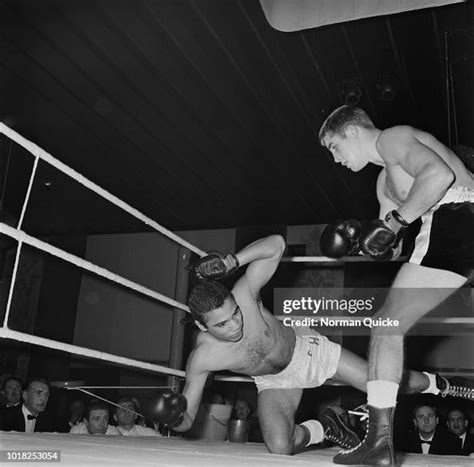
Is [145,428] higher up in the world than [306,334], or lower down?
lower down

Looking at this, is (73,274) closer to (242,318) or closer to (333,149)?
(242,318)

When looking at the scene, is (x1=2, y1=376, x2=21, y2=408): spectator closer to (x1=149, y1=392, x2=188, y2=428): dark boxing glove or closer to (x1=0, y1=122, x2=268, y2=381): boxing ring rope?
(x1=0, y1=122, x2=268, y2=381): boxing ring rope

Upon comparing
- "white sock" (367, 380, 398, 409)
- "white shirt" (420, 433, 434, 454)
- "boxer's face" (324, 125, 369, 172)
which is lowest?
"white shirt" (420, 433, 434, 454)

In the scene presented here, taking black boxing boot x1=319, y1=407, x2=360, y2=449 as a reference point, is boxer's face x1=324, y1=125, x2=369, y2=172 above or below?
above

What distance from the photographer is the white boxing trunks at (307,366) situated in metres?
1.80

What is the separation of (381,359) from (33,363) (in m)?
3.92

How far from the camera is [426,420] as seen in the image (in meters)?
2.70

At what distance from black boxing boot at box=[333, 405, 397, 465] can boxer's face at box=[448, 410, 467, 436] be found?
200cm

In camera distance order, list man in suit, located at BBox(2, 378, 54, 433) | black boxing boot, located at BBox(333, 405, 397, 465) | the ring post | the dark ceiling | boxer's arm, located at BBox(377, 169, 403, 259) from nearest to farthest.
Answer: black boxing boot, located at BBox(333, 405, 397, 465)
boxer's arm, located at BBox(377, 169, 403, 259)
the dark ceiling
the ring post
man in suit, located at BBox(2, 378, 54, 433)

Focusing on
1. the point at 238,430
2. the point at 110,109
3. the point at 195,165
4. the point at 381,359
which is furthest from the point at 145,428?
the point at 381,359

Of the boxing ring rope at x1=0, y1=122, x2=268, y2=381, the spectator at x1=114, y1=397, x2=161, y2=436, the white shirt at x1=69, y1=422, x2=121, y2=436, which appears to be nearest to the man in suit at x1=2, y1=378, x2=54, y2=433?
the white shirt at x1=69, y1=422, x2=121, y2=436

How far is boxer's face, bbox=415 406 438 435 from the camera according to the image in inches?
106

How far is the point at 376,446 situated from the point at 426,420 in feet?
5.92

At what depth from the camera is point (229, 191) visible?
11.7 ft
